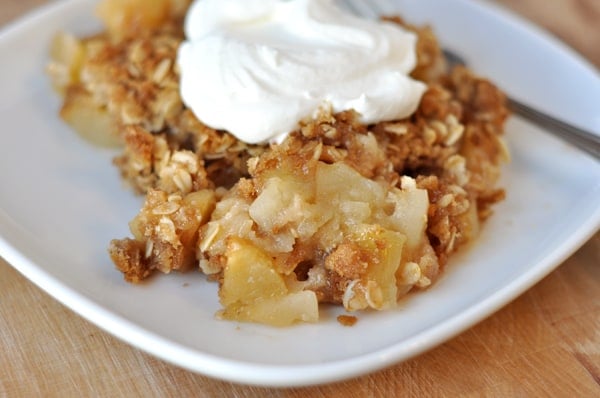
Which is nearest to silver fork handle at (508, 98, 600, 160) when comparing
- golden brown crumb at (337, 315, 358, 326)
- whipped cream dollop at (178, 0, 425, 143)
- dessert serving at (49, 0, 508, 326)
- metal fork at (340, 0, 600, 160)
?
metal fork at (340, 0, 600, 160)

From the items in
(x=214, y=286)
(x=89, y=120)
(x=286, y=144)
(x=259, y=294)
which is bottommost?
(x=89, y=120)

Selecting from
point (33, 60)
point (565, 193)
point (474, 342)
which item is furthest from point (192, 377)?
point (33, 60)

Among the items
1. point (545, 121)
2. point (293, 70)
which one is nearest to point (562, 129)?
point (545, 121)

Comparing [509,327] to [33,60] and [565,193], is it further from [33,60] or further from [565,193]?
[33,60]

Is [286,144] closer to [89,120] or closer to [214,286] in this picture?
[214,286]

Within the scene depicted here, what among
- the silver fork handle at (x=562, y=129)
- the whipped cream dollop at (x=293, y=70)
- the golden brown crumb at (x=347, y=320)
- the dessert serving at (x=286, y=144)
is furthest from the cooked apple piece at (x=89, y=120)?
the silver fork handle at (x=562, y=129)

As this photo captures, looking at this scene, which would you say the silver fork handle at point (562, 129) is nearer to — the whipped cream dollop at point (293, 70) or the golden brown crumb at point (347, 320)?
the whipped cream dollop at point (293, 70)
